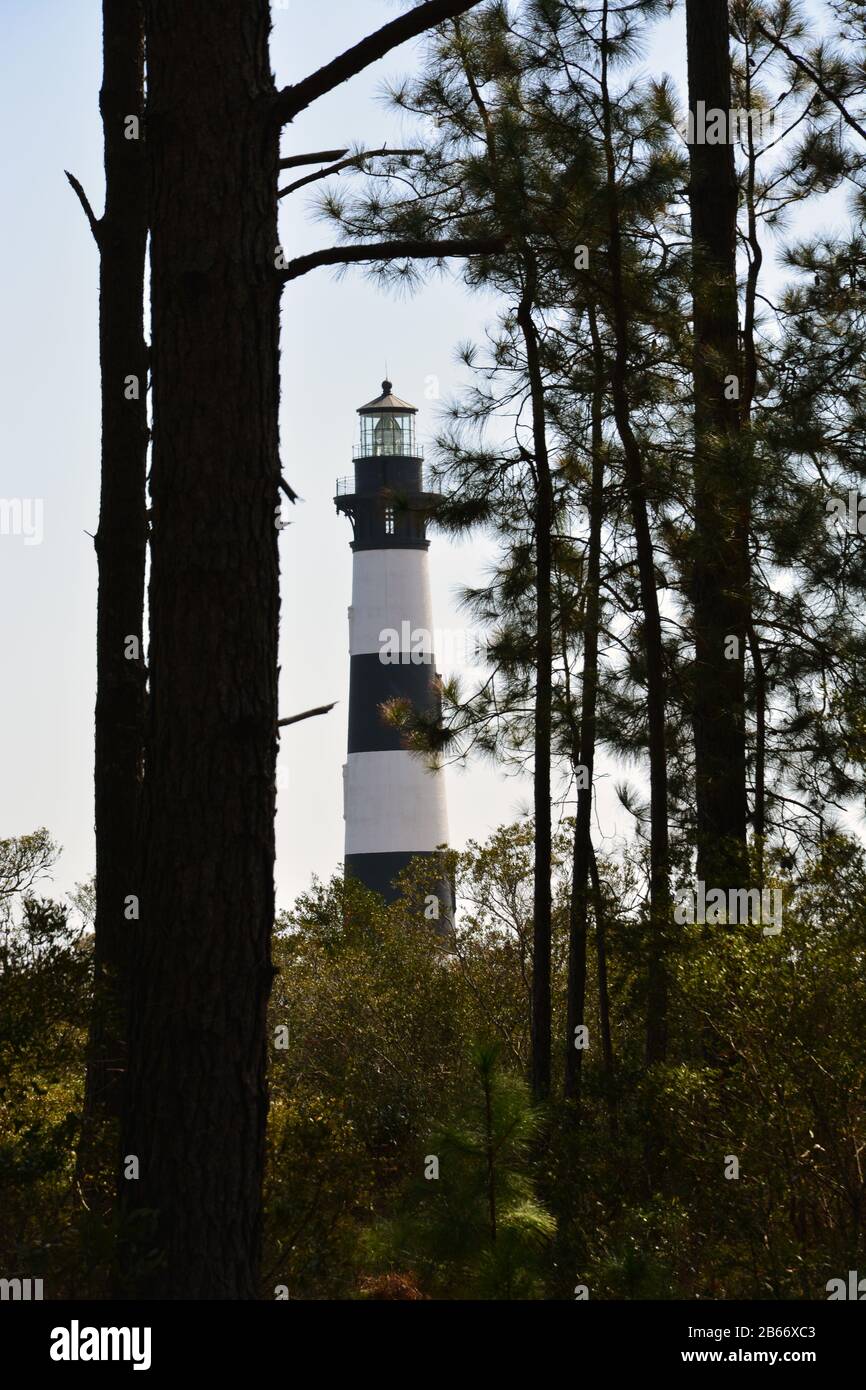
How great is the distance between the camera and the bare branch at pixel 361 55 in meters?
3.95

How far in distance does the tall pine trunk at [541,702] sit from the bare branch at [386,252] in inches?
103

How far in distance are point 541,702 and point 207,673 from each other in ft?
12.1

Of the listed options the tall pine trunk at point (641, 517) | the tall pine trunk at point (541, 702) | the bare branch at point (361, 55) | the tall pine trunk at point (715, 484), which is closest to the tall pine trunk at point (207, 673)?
the bare branch at point (361, 55)

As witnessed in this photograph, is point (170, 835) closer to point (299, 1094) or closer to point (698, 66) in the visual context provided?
point (299, 1094)

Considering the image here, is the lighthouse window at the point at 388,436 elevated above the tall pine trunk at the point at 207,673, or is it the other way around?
the lighthouse window at the point at 388,436

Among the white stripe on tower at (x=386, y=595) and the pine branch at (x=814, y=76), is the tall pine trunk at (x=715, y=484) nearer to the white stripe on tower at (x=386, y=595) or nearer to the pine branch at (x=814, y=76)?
the pine branch at (x=814, y=76)

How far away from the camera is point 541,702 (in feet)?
23.9

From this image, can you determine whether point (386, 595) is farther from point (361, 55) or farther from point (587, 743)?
point (361, 55)

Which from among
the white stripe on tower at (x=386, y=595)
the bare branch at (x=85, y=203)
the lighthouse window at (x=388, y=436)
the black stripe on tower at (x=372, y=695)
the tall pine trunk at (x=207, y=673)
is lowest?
the tall pine trunk at (x=207, y=673)

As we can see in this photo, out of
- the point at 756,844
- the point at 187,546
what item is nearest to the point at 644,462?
the point at 756,844

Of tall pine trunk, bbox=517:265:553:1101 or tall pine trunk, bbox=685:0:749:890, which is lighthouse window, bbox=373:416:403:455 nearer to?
tall pine trunk, bbox=685:0:749:890

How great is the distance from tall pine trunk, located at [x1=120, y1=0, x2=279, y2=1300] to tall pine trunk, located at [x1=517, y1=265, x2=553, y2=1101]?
3125 mm

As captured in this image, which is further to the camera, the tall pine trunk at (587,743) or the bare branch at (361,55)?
the tall pine trunk at (587,743)
